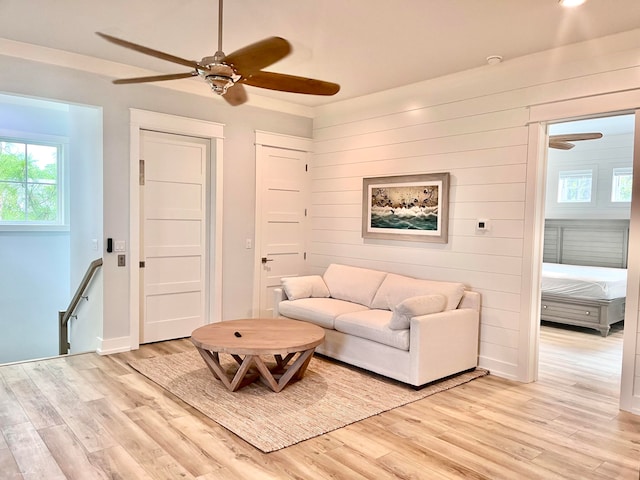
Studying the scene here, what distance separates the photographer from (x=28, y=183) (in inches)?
234

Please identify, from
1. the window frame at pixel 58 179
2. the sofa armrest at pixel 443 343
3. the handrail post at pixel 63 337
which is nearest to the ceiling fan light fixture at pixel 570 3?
the sofa armrest at pixel 443 343

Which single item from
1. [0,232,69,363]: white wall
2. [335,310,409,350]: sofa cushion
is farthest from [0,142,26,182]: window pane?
[335,310,409,350]: sofa cushion

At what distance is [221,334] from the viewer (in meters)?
3.59

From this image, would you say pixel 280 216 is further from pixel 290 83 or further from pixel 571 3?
pixel 571 3

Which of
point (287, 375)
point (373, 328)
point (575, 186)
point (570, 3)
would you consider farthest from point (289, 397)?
point (575, 186)

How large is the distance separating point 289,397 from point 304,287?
5.54 feet

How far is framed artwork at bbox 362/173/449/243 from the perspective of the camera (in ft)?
14.7

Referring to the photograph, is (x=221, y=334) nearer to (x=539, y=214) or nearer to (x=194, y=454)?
(x=194, y=454)

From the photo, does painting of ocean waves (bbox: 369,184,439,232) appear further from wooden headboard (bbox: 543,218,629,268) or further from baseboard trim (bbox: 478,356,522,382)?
wooden headboard (bbox: 543,218,629,268)

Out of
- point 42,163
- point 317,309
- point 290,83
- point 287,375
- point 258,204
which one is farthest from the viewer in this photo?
point 42,163

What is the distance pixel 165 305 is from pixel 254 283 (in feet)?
3.44

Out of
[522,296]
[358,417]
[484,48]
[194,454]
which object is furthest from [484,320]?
[194,454]

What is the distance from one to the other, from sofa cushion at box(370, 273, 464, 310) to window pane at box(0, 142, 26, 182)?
4.79 metres

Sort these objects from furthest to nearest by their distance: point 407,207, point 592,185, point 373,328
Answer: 1. point 592,185
2. point 407,207
3. point 373,328
